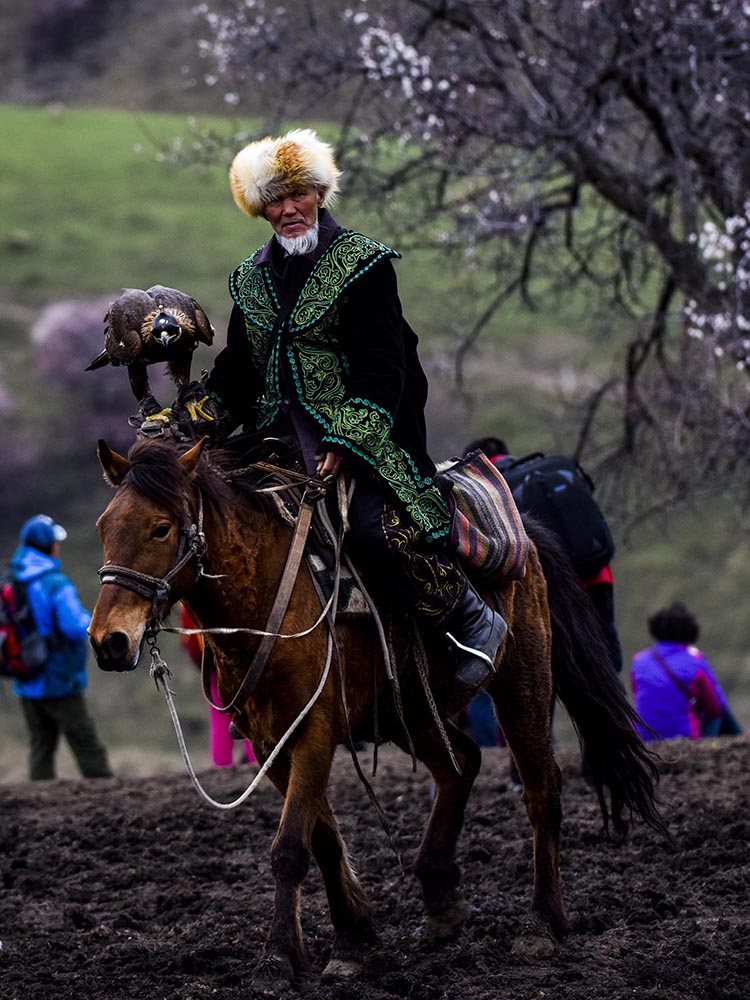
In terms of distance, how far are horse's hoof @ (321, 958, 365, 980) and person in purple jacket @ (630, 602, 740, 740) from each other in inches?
A: 169

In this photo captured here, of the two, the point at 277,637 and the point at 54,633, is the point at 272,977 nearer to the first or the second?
the point at 277,637

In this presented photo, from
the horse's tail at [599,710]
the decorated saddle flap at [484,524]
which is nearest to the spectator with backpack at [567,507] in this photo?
the horse's tail at [599,710]

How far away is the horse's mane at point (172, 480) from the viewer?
4152 mm

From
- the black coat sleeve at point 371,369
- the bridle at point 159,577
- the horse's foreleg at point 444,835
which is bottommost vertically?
the horse's foreleg at point 444,835

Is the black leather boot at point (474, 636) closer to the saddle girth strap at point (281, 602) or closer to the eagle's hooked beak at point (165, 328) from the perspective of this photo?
the saddle girth strap at point (281, 602)

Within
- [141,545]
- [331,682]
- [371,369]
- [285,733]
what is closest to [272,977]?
[285,733]

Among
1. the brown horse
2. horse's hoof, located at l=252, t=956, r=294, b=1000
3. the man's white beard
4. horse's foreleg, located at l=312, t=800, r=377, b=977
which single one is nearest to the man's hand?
the brown horse

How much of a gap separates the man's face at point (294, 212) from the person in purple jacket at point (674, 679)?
4.74 m

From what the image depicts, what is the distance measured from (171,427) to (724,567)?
1631cm

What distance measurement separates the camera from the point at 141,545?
13.4 feet

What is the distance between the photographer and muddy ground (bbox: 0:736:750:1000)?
4.64 metres

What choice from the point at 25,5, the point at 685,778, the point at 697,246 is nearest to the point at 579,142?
the point at 697,246

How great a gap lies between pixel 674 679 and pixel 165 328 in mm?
5353

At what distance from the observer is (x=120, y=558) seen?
4.05 m
